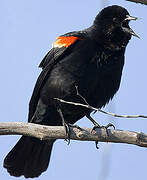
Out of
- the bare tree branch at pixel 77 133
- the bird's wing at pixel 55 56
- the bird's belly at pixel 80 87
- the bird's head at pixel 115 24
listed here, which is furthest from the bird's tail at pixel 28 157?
the bird's head at pixel 115 24

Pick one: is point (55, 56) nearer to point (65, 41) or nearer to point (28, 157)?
point (65, 41)

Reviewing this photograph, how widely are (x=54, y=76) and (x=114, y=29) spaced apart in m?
0.83

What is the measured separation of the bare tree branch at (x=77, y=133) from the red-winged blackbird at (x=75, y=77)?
2.08 ft

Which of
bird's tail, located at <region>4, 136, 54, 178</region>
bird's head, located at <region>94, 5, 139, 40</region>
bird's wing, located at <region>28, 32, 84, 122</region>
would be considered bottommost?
bird's tail, located at <region>4, 136, 54, 178</region>

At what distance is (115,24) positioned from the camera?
4.51 meters

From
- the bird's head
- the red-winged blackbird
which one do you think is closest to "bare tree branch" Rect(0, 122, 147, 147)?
the red-winged blackbird

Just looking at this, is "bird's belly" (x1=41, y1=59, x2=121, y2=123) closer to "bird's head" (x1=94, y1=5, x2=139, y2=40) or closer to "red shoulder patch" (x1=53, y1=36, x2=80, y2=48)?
"red shoulder patch" (x1=53, y1=36, x2=80, y2=48)

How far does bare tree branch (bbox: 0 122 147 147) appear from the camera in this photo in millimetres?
3220

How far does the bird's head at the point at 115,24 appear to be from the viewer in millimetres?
4426

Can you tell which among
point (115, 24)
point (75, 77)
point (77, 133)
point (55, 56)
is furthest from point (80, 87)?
point (115, 24)

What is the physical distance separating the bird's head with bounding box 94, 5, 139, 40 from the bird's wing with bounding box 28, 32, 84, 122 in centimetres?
29

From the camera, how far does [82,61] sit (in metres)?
4.17

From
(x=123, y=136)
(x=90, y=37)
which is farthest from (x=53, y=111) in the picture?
(x=123, y=136)

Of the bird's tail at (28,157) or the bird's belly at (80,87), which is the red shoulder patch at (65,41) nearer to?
the bird's belly at (80,87)
